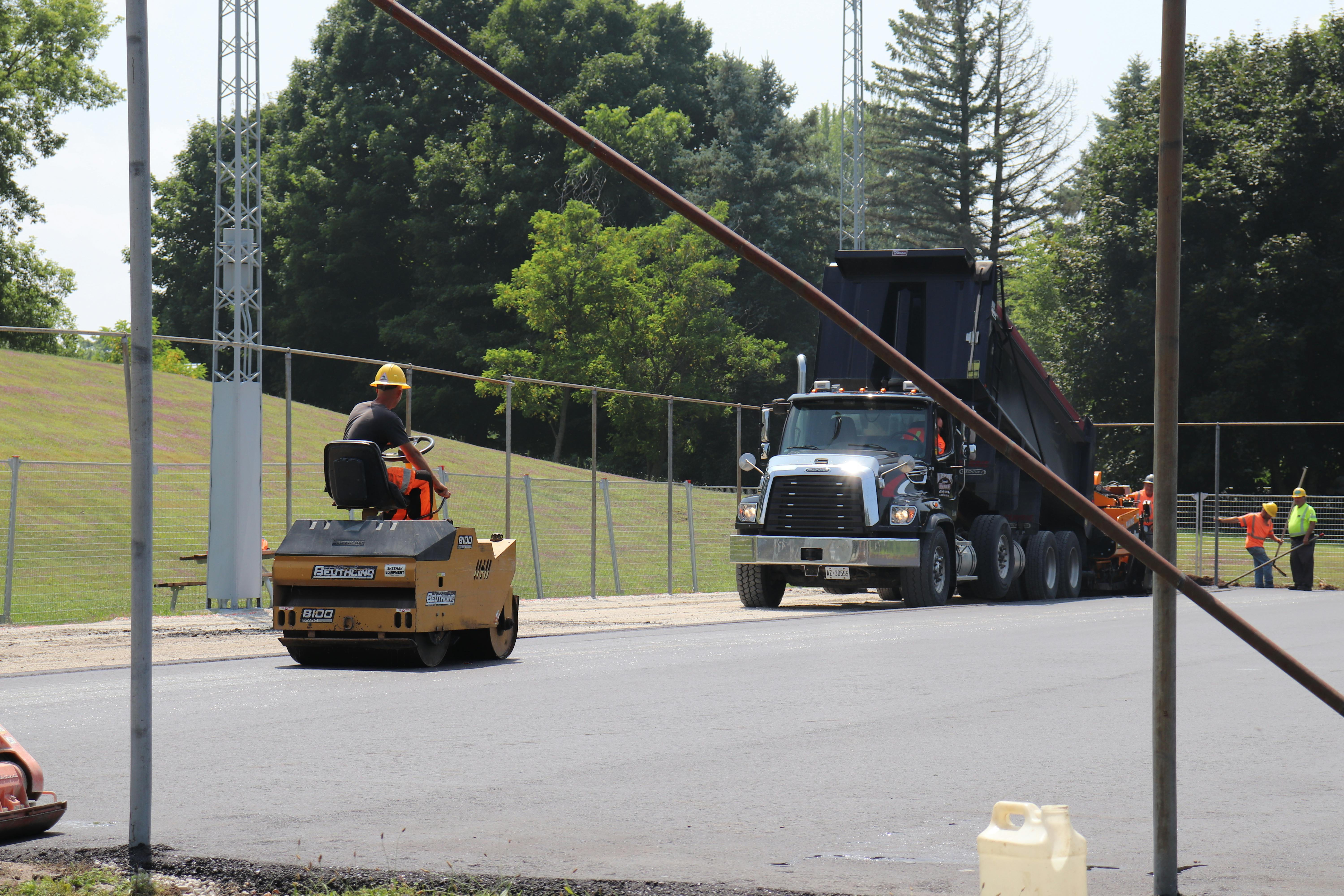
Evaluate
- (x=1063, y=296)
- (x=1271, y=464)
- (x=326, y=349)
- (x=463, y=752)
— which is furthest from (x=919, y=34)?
(x=463, y=752)

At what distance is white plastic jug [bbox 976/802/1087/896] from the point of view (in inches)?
146

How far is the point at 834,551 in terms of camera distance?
819 inches

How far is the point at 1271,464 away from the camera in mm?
45062

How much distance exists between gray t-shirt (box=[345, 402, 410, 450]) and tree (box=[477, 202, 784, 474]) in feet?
139

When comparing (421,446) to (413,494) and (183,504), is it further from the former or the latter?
(183,504)

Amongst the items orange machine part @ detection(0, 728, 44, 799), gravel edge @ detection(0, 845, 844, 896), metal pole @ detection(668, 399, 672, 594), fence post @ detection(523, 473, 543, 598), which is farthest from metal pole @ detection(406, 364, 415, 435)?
gravel edge @ detection(0, 845, 844, 896)

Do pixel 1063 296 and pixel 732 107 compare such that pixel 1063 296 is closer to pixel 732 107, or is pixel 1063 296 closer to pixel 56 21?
pixel 732 107

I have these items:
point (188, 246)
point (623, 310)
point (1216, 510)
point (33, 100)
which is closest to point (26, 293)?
point (33, 100)

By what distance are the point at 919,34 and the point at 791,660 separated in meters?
65.1

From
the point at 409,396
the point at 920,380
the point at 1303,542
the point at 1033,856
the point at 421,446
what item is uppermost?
the point at 409,396

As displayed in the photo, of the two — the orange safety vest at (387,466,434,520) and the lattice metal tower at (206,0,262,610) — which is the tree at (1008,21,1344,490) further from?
the orange safety vest at (387,466,434,520)

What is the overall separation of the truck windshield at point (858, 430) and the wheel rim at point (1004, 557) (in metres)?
2.29

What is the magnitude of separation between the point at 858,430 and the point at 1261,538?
12.7 meters

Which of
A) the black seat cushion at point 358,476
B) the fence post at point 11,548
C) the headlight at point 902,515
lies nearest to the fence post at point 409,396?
the black seat cushion at point 358,476
